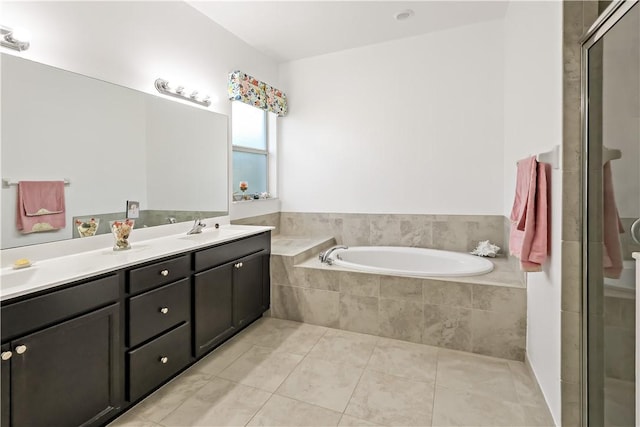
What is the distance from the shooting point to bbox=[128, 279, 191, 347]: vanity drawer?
1.67m

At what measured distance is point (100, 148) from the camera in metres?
1.98

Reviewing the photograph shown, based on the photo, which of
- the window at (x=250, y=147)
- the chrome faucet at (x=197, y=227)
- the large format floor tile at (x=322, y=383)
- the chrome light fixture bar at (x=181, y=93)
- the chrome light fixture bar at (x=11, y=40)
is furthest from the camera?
the window at (x=250, y=147)

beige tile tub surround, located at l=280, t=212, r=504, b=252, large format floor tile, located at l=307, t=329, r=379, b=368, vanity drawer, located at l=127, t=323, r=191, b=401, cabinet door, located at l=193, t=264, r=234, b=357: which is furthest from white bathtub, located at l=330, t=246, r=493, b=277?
vanity drawer, located at l=127, t=323, r=191, b=401

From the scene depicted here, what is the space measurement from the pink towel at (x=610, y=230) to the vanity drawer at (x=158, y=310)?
7.03 feet

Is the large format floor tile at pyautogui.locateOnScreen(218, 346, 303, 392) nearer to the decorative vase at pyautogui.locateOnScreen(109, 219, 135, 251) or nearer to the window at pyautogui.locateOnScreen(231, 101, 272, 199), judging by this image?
the decorative vase at pyautogui.locateOnScreen(109, 219, 135, 251)

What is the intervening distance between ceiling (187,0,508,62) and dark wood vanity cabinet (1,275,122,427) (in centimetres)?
243

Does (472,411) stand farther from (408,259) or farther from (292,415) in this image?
(408,259)

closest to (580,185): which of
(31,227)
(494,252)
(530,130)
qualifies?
(530,130)

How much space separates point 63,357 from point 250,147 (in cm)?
269

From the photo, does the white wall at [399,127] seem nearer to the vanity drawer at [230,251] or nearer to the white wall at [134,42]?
the white wall at [134,42]

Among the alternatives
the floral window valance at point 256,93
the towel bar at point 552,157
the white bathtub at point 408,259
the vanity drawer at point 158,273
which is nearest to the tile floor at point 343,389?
the vanity drawer at point 158,273

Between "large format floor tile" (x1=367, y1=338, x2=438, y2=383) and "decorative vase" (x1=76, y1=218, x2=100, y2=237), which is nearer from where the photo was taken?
"decorative vase" (x1=76, y1=218, x2=100, y2=237)

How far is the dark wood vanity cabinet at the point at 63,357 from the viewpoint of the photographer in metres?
1.19

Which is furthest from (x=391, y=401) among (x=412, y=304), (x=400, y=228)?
(x=400, y=228)
